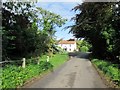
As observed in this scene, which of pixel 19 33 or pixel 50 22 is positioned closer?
pixel 19 33

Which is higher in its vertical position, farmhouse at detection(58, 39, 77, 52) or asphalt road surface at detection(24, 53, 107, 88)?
farmhouse at detection(58, 39, 77, 52)

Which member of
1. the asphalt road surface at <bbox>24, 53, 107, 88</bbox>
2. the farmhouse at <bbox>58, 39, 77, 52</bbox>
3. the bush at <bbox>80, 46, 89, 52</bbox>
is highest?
the farmhouse at <bbox>58, 39, 77, 52</bbox>

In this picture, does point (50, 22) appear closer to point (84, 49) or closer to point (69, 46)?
point (84, 49)

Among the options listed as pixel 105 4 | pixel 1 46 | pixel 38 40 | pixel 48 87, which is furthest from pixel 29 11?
pixel 48 87

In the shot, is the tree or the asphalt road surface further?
the tree

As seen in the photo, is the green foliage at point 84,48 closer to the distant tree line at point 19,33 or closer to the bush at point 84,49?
the bush at point 84,49

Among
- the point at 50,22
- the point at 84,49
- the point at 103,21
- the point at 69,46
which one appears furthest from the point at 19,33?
the point at 69,46

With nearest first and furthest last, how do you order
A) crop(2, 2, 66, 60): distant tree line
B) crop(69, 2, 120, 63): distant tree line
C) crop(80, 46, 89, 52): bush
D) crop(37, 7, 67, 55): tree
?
crop(69, 2, 120, 63): distant tree line → crop(2, 2, 66, 60): distant tree line → crop(37, 7, 67, 55): tree → crop(80, 46, 89, 52): bush

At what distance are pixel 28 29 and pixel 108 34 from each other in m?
13.4

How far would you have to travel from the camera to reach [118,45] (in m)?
30.3

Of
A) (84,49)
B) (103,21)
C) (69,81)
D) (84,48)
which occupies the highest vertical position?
(103,21)

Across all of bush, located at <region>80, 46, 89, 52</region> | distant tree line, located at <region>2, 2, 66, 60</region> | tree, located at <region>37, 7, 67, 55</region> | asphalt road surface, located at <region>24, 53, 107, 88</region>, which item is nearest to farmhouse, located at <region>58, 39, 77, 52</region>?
bush, located at <region>80, 46, 89, 52</region>

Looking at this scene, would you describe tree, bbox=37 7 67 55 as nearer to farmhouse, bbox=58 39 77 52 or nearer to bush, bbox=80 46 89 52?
bush, bbox=80 46 89 52

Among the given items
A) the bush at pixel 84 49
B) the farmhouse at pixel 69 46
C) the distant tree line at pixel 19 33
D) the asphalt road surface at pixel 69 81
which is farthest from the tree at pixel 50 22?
the farmhouse at pixel 69 46
